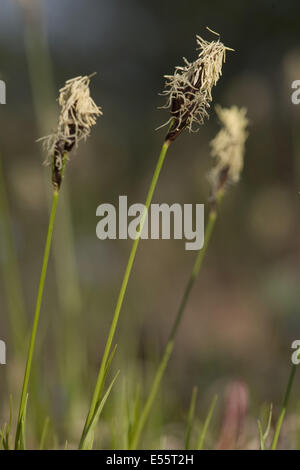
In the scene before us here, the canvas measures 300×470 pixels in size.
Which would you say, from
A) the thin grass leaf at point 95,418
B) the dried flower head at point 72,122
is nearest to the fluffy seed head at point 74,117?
the dried flower head at point 72,122

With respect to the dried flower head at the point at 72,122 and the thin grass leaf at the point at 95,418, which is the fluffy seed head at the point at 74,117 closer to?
the dried flower head at the point at 72,122

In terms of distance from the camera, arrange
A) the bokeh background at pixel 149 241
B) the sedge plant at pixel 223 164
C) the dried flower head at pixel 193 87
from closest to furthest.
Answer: the dried flower head at pixel 193 87, the sedge plant at pixel 223 164, the bokeh background at pixel 149 241

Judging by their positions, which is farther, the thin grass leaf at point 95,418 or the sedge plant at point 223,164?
the sedge plant at point 223,164

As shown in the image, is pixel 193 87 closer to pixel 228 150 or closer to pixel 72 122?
pixel 72 122

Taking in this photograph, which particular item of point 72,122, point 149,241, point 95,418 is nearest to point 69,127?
point 72,122

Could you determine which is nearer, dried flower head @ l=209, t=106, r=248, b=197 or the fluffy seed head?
the fluffy seed head

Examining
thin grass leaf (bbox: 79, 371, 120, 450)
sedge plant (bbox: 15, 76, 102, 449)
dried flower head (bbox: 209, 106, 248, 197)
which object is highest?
dried flower head (bbox: 209, 106, 248, 197)

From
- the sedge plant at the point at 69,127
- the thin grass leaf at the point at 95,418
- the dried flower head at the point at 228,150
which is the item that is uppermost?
the dried flower head at the point at 228,150

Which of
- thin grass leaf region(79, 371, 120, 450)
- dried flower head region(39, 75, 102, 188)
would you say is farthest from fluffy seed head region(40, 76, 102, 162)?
thin grass leaf region(79, 371, 120, 450)

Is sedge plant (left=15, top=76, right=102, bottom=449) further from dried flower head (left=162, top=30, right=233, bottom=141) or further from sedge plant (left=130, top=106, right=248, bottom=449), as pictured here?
sedge plant (left=130, top=106, right=248, bottom=449)
